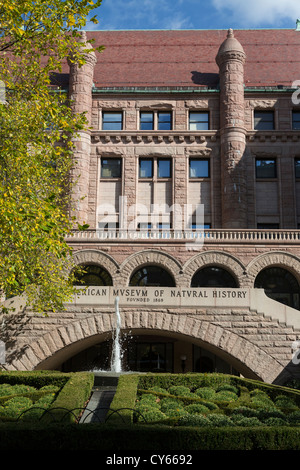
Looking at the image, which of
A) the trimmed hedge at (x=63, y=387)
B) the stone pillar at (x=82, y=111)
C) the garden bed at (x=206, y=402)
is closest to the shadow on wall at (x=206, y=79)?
the stone pillar at (x=82, y=111)

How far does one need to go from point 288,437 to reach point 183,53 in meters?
34.5

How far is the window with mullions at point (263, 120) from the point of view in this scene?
110 feet

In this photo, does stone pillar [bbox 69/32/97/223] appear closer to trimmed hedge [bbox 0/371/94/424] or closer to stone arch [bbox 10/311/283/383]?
stone arch [bbox 10/311/283/383]

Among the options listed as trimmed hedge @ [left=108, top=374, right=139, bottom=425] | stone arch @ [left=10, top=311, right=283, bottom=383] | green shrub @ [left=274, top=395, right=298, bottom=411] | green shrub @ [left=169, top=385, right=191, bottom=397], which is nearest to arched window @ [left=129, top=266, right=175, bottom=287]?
stone arch @ [left=10, top=311, right=283, bottom=383]

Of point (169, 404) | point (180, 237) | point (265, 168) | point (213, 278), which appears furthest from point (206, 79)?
point (169, 404)

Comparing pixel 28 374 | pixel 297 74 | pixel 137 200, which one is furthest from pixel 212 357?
pixel 297 74

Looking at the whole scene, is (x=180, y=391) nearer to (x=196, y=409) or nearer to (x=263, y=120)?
(x=196, y=409)

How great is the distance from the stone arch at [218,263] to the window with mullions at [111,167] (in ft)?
34.8

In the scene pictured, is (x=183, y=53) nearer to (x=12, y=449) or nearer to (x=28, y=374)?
(x=28, y=374)

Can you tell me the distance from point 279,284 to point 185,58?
20757mm

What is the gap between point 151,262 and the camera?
25.3 metres

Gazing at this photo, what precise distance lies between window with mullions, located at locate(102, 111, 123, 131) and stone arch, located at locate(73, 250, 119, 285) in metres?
12.0

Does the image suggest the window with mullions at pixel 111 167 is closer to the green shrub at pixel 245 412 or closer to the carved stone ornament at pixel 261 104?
the carved stone ornament at pixel 261 104

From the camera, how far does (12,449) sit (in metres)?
8.74
